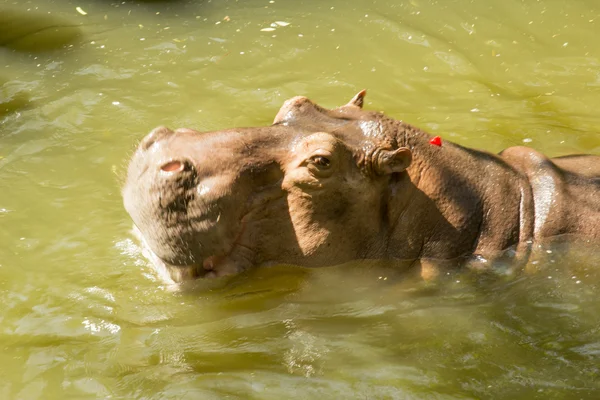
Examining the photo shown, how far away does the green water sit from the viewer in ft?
15.6

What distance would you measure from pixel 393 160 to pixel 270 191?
817mm

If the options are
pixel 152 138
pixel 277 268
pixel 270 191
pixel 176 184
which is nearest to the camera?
pixel 176 184

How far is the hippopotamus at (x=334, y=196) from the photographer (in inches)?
180

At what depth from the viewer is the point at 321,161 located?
15.4 ft

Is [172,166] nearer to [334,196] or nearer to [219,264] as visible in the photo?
[219,264]

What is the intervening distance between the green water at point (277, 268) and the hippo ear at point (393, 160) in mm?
745

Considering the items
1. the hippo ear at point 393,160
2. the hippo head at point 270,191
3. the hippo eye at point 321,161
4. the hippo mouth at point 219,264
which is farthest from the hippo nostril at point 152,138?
the hippo ear at point 393,160

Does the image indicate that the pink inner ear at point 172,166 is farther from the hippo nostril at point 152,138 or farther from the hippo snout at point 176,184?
the hippo nostril at point 152,138

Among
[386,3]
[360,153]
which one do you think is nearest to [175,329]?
[360,153]

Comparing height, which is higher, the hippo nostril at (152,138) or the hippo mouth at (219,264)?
the hippo nostril at (152,138)

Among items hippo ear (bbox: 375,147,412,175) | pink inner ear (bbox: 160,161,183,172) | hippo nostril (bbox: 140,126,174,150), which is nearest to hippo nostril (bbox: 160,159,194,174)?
pink inner ear (bbox: 160,161,183,172)

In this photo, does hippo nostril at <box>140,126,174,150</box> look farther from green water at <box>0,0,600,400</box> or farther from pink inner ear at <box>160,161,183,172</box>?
green water at <box>0,0,600,400</box>

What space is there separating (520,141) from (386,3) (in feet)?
13.8

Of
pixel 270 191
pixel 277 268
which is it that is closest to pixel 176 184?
pixel 270 191
